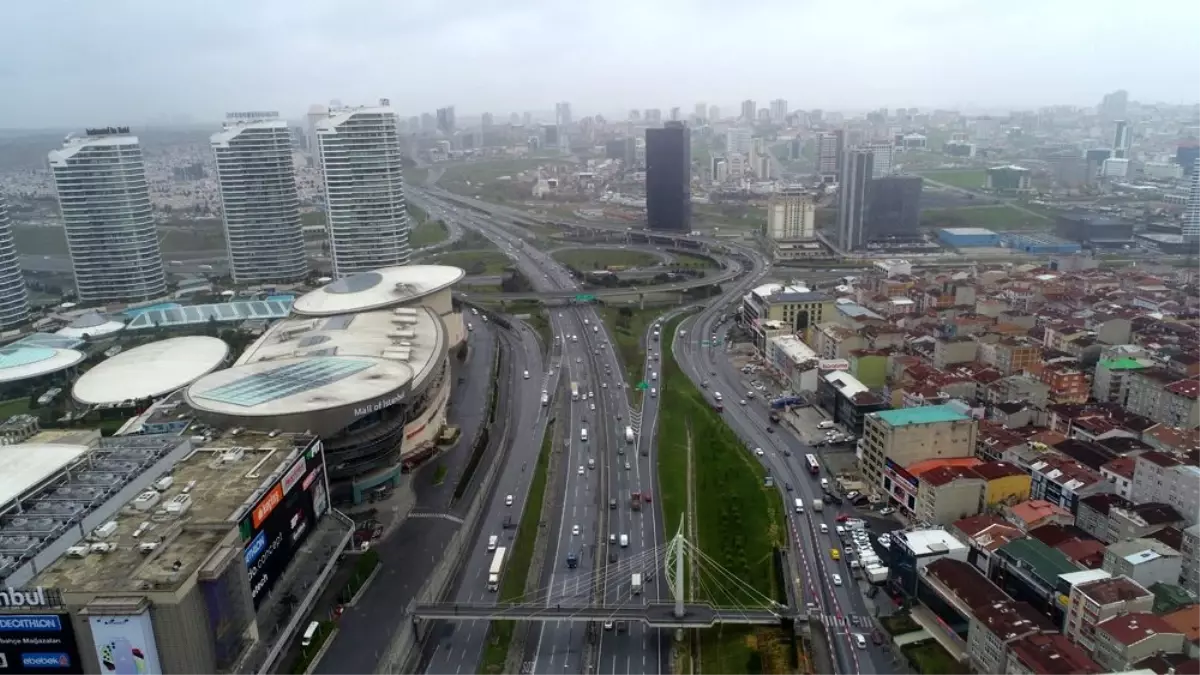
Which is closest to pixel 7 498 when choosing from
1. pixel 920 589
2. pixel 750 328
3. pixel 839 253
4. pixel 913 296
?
pixel 920 589

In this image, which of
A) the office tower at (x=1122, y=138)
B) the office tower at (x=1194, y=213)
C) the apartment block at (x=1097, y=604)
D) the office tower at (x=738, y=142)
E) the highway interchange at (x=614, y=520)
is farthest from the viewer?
the office tower at (x=738, y=142)

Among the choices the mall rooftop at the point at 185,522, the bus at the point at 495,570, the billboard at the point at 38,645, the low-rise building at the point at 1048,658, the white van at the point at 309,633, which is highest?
the mall rooftop at the point at 185,522

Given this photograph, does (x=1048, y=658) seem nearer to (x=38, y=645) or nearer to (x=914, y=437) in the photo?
(x=914, y=437)

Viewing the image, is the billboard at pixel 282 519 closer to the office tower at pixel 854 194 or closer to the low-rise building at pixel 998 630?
the low-rise building at pixel 998 630

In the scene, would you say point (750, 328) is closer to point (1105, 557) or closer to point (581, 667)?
point (1105, 557)

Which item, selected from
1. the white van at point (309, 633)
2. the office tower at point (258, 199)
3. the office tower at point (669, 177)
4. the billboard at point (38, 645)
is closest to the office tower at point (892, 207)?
the office tower at point (669, 177)

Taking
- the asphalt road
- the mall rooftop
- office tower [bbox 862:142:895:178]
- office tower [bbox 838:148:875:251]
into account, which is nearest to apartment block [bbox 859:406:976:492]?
the asphalt road

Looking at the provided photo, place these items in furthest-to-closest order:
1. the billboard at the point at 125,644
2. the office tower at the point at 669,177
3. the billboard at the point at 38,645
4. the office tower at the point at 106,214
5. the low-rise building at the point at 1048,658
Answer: the office tower at the point at 669,177 → the office tower at the point at 106,214 → the low-rise building at the point at 1048,658 → the billboard at the point at 38,645 → the billboard at the point at 125,644

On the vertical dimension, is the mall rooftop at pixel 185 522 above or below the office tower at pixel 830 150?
below
